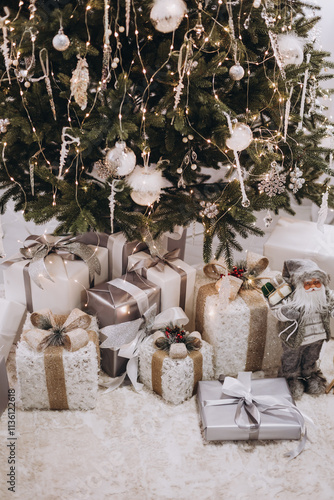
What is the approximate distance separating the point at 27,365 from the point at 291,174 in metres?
1.20

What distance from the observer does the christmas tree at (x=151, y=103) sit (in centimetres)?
149

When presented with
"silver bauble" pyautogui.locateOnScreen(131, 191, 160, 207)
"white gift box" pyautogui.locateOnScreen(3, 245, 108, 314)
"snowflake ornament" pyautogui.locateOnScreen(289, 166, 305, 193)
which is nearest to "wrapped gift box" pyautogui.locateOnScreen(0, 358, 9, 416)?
"white gift box" pyautogui.locateOnScreen(3, 245, 108, 314)

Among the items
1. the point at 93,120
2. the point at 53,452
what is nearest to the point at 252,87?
the point at 93,120

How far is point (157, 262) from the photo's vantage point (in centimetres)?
179

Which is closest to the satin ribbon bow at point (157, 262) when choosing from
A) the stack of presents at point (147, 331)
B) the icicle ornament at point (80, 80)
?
the stack of presents at point (147, 331)

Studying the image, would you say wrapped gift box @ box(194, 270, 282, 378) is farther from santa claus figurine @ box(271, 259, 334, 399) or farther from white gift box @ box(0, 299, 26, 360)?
white gift box @ box(0, 299, 26, 360)

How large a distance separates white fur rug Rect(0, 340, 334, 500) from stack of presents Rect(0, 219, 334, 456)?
0.17 ft

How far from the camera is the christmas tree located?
58.5 inches

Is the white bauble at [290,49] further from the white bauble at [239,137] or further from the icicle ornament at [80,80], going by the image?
the icicle ornament at [80,80]

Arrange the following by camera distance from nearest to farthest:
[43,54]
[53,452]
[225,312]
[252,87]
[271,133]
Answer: [53,452] → [43,54] → [225,312] → [252,87] → [271,133]

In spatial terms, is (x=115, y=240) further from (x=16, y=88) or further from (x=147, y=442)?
(x=147, y=442)

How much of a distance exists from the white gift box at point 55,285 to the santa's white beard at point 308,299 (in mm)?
766

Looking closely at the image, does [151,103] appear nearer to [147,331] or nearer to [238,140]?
[238,140]

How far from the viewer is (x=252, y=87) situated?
173 cm
